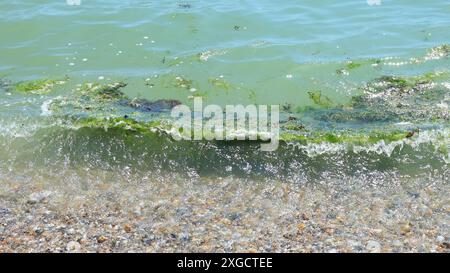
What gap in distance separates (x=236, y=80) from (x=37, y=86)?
518 cm

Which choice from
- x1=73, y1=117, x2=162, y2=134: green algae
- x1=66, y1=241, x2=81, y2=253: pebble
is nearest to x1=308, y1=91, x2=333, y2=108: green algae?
x1=73, y1=117, x2=162, y2=134: green algae

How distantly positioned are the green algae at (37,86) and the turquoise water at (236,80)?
6 centimetres

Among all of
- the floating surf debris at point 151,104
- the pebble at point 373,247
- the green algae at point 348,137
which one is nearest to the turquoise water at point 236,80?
the green algae at point 348,137

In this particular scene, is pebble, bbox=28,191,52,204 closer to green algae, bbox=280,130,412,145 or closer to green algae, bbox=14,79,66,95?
green algae, bbox=14,79,66,95

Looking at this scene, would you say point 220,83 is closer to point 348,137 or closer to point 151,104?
point 151,104

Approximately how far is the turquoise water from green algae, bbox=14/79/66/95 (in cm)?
6

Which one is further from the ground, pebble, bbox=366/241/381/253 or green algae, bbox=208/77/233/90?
green algae, bbox=208/77/233/90

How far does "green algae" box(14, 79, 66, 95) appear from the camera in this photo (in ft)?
41.2

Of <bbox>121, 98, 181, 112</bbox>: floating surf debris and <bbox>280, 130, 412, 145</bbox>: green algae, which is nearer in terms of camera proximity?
<bbox>280, 130, 412, 145</bbox>: green algae

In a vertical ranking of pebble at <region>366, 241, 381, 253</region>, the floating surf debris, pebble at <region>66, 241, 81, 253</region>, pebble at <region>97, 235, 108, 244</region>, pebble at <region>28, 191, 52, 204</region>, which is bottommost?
pebble at <region>366, 241, 381, 253</region>

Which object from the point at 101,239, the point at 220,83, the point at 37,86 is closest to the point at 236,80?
the point at 220,83

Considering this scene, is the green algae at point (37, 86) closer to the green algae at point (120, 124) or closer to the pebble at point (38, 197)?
the green algae at point (120, 124)
